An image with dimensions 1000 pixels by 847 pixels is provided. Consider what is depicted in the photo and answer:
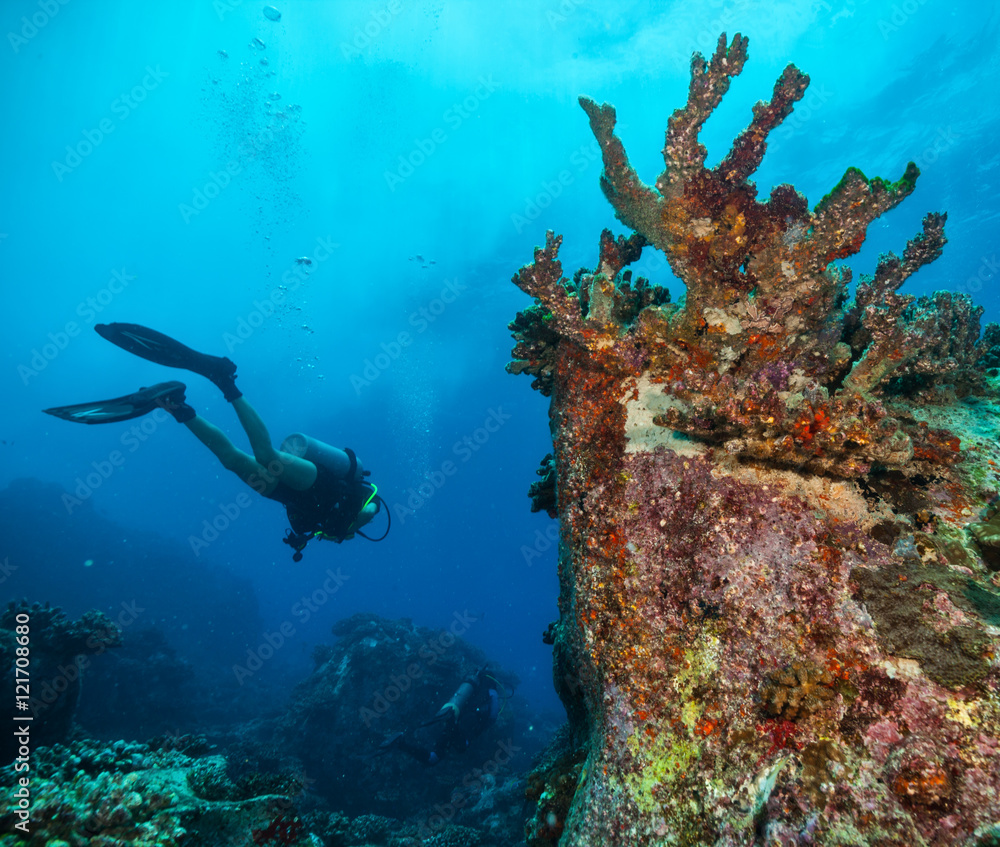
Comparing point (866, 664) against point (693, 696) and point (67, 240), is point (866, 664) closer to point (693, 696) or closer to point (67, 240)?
point (693, 696)

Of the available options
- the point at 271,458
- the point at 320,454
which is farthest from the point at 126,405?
the point at 320,454

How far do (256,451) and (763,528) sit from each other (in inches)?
336

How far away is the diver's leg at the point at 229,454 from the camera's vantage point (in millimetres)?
7969

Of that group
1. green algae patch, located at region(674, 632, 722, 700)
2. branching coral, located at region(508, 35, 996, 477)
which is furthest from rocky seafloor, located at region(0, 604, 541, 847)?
branching coral, located at region(508, 35, 996, 477)

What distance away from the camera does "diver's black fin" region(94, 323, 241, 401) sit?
791 cm

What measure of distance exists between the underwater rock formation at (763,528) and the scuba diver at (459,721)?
9.79 m

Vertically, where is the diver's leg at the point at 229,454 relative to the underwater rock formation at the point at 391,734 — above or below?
above

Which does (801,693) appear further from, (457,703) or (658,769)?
(457,703)

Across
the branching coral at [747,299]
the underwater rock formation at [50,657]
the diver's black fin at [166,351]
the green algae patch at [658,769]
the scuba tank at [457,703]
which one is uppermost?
the branching coral at [747,299]

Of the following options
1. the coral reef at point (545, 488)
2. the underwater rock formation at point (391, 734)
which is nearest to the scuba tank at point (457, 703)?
the underwater rock formation at point (391, 734)

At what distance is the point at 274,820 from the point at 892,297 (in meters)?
5.73

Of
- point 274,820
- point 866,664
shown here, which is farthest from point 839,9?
point 274,820

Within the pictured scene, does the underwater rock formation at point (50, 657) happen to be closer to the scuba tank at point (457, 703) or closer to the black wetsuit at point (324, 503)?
the black wetsuit at point (324, 503)

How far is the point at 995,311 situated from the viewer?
50.3 metres
